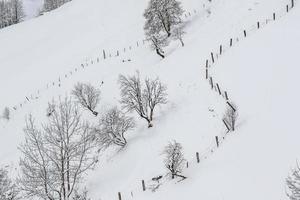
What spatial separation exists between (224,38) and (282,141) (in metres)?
19.9

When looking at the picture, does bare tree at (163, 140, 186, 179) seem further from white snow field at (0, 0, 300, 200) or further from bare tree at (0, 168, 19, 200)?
bare tree at (0, 168, 19, 200)

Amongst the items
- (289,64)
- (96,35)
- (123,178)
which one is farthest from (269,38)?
(96,35)

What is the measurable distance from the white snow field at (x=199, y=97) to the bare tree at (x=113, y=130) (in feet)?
2.87

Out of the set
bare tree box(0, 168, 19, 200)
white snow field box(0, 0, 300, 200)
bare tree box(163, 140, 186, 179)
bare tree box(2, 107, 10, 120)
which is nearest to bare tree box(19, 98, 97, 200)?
bare tree box(0, 168, 19, 200)

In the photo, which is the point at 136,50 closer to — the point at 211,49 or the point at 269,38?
the point at 211,49

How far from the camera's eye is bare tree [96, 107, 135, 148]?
95.3 feet

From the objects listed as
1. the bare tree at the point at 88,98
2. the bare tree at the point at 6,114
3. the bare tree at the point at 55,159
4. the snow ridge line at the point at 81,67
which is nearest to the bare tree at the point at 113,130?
the bare tree at the point at 55,159

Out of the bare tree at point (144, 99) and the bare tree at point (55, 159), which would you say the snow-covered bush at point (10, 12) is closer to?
the bare tree at point (144, 99)

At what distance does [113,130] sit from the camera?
2944 cm

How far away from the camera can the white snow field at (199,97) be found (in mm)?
20000

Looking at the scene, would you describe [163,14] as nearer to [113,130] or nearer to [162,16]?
[162,16]

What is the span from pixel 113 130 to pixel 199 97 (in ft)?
22.6

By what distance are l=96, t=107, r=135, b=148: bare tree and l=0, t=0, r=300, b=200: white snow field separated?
88cm

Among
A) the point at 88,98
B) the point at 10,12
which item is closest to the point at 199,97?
the point at 88,98
